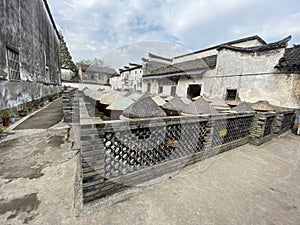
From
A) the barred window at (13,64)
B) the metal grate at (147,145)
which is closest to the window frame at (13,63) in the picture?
the barred window at (13,64)

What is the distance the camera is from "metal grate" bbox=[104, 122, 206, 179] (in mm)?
1920

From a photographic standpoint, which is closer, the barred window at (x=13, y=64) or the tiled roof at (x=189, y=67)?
the barred window at (x=13, y=64)

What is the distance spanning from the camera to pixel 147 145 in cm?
225

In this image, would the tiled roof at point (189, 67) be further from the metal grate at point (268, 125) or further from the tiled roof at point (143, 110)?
the tiled roof at point (143, 110)

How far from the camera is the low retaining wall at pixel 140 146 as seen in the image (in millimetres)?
1684

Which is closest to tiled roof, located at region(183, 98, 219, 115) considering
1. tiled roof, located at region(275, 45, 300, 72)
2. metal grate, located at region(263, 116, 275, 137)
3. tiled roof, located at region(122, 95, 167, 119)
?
tiled roof, located at region(122, 95, 167, 119)

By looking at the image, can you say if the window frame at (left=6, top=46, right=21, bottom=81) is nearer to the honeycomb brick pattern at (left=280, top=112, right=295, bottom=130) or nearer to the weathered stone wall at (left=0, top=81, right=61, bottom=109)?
the weathered stone wall at (left=0, top=81, right=61, bottom=109)

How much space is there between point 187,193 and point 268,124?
172 inches

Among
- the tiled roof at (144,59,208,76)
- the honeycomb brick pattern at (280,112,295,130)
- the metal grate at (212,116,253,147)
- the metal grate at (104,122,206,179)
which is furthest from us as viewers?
the tiled roof at (144,59,208,76)

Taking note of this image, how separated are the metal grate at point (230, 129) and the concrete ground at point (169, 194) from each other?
51 cm

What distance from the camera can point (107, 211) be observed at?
5.65 ft

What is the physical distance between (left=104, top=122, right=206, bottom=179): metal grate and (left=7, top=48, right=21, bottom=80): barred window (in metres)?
6.62

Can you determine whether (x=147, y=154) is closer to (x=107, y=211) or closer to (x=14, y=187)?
(x=107, y=211)

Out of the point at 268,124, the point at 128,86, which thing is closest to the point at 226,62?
the point at 268,124
